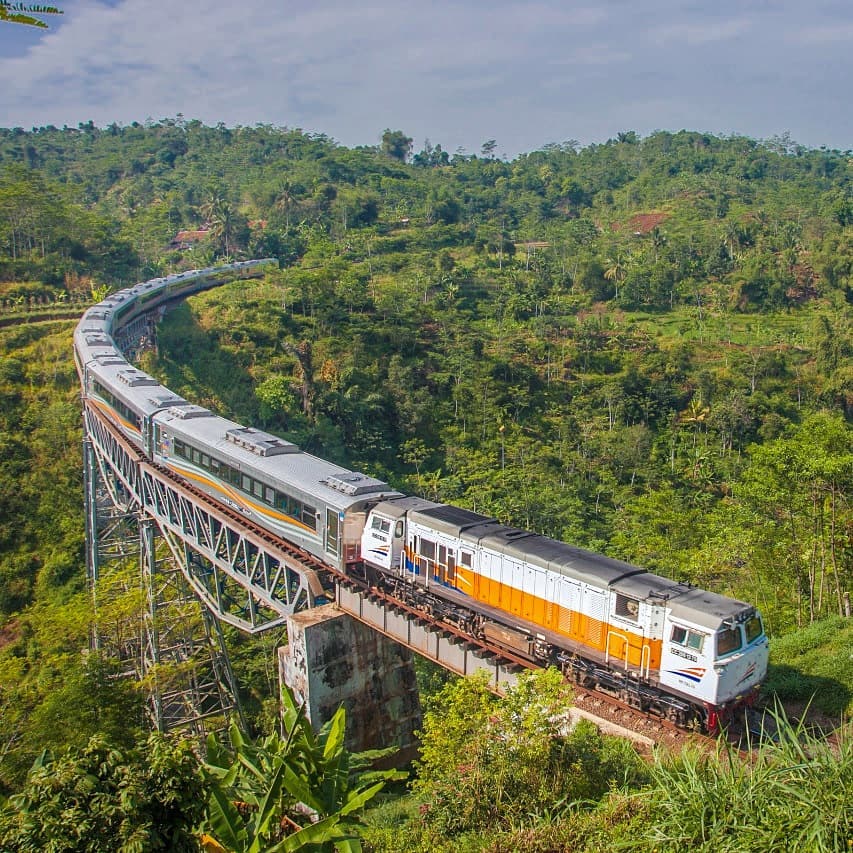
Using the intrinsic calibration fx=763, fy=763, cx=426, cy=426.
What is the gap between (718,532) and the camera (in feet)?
93.5

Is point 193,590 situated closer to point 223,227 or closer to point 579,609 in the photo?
point 579,609

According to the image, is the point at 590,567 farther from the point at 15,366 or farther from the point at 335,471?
the point at 15,366

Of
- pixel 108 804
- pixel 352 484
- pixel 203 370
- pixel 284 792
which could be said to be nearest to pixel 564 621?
pixel 284 792

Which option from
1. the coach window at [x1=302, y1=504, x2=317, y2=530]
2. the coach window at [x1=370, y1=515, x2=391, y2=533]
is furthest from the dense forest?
the coach window at [x1=370, y1=515, x2=391, y2=533]

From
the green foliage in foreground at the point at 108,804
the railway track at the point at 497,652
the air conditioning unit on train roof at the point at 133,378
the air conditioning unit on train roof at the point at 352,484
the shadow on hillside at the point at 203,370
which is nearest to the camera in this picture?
the green foliage in foreground at the point at 108,804

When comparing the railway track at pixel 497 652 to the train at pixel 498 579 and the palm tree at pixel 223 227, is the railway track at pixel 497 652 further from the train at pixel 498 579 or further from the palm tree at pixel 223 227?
the palm tree at pixel 223 227

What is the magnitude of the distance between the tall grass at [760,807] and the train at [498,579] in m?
4.02

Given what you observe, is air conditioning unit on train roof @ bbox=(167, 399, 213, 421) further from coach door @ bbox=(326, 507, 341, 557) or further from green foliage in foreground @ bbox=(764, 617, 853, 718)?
green foliage in foreground @ bbox=(764, 617, 853, 718)

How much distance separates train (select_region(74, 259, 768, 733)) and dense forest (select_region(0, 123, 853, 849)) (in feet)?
7.46

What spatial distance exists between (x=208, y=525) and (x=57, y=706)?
7931mm

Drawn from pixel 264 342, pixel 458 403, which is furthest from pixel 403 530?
pixel 264 342

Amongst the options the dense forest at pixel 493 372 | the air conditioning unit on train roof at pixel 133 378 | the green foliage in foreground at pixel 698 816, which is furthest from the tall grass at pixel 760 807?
the air conditioning unit on train roof at pixel 133 378

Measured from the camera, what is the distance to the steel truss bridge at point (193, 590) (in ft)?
63.2

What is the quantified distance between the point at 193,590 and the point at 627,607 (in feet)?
64.5
